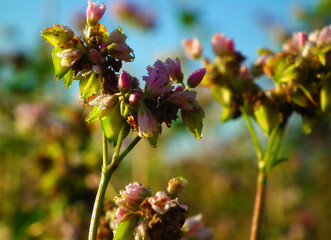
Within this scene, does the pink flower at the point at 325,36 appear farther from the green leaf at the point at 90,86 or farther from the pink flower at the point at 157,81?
the green leaf at the point at 90,86

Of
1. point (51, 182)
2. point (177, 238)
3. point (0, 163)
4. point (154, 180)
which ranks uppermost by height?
point (0, 163)

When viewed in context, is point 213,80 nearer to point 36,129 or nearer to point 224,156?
point 36,129

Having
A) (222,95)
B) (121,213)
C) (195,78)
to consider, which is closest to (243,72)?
(222,95)

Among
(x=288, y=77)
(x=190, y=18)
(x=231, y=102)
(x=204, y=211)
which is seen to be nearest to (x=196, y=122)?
(x=288, y=77)

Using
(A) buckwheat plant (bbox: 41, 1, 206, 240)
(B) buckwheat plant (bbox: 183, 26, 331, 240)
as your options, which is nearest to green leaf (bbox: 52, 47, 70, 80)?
(A) buckwheat plant (bbox: 41, 1, 206, 240)

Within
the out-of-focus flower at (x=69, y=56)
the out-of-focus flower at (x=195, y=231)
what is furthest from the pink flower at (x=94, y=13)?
the out-of-focus flower at (x=195, y=231)

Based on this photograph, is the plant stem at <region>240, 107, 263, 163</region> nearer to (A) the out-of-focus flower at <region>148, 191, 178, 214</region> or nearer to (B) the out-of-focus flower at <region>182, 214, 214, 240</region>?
(B) the out-of-focus flower at <region>182, 214, 214, 240</region>

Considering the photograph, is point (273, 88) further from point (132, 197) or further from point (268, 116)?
point (132, 197)
